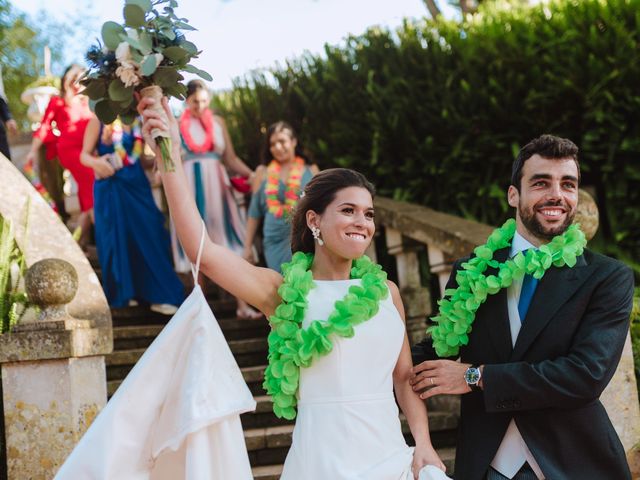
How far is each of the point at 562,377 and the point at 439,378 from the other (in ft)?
1.50

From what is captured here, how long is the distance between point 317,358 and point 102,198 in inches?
172

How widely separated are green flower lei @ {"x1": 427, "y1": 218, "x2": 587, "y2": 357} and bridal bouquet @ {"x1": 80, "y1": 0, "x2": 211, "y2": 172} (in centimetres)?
124

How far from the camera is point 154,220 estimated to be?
697 centimetres

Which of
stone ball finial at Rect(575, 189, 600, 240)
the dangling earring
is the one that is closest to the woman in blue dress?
stone ball finial at Rect(575, 189, 600, 240)

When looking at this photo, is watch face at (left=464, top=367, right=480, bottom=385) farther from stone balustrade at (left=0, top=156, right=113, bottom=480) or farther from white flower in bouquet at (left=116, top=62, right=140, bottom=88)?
stone balustrade at (left=0, top=156, right=113, bottom=480)

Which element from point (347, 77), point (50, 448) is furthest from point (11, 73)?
point (50, 448)

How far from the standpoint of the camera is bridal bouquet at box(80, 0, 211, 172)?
2.69 metres

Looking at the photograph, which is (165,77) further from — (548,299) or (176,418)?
(548,299)

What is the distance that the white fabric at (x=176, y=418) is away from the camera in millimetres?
2799

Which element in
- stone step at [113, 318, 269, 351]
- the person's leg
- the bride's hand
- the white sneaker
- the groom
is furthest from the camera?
the person's leg

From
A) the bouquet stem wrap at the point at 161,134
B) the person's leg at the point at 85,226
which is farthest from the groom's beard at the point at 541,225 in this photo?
the person's leg at the point at 85,226

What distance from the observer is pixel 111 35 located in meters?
2.69

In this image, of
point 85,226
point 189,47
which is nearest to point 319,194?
point 189,47

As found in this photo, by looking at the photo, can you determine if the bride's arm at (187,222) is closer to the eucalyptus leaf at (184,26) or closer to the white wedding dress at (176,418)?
the white wedding dress at (176,418)
